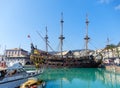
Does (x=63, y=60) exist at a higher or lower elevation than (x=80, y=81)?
higher

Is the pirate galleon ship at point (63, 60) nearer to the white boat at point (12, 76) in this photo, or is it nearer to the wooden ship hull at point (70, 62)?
the wooden ship hull at point (70, 62)

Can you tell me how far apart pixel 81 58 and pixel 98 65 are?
766 centimetres

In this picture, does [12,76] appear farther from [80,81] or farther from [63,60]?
[63,60]

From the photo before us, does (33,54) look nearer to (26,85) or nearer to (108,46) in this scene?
(108,46)

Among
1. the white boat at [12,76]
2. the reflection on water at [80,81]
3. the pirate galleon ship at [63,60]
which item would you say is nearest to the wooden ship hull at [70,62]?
the pirate galleon ship at [63,60]

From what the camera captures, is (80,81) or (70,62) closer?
(80,81)

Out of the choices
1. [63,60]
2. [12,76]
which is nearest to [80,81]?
[12,76]

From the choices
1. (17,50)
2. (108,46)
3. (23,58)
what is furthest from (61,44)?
(17,50)

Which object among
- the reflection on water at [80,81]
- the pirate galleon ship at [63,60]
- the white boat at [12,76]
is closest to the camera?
the white boat at [12,76]

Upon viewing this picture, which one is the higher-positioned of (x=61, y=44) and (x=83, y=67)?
(x=61, y=44)

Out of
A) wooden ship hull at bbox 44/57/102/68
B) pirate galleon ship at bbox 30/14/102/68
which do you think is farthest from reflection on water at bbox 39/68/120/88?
pirate galleon ship at bbox 30/14/102/68

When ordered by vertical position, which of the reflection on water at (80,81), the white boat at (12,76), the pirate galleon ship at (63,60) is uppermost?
the pirate galleon ship at (63,60)

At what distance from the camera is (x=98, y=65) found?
68438 mm

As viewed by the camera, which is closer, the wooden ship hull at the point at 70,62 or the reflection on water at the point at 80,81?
the reflection on water at the point at 80,81
